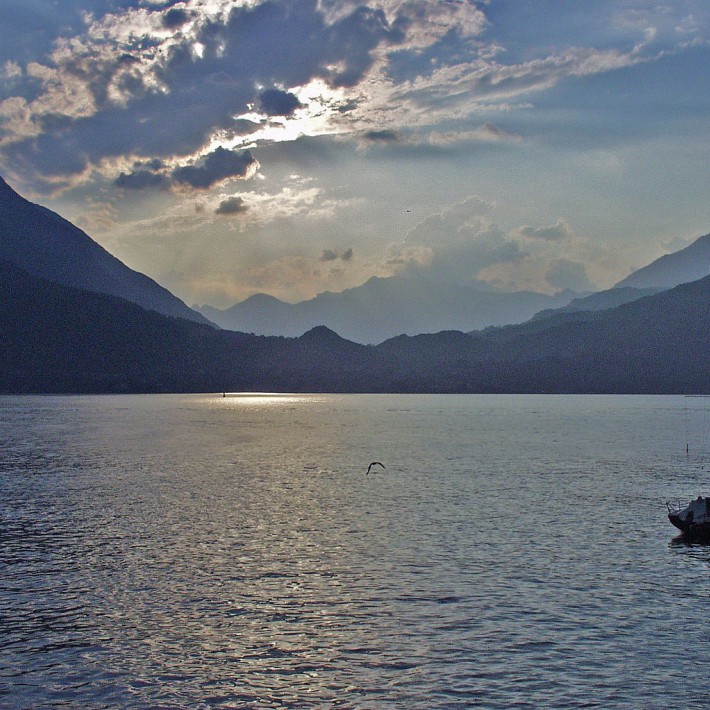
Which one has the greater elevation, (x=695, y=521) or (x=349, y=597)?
(x=695, y=521)

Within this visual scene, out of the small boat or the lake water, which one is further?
the small boat

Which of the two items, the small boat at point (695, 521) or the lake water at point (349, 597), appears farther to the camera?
the small boat at point (695, 521)

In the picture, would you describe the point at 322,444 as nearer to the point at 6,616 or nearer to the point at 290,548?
the point at 290,548

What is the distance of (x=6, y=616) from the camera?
3662cm

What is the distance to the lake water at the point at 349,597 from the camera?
2881cm

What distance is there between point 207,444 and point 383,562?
11738cm

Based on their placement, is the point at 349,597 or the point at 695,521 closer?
the point at 349,597

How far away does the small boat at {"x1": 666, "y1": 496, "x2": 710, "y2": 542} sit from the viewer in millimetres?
56594

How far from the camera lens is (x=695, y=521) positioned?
5719cm

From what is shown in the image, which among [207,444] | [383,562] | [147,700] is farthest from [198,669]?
[207,444]

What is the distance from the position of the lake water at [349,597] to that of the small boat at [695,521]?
2054 mm

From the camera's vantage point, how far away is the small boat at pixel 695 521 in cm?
5659

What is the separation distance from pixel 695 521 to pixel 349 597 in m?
32.2

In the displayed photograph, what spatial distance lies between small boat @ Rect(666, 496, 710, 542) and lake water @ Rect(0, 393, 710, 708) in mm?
2054
